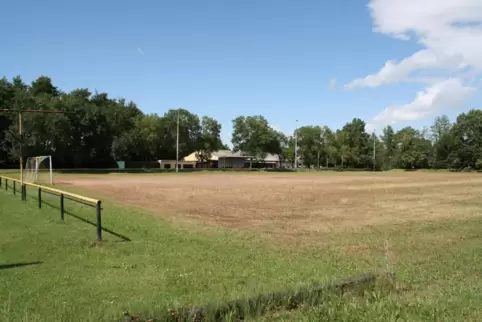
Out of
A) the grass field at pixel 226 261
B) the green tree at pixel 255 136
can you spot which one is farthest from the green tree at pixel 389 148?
the grass field at pixel 226 261

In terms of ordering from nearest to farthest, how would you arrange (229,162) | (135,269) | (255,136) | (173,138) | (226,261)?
(135,269), (226,261), (173,138), (255,136), (229,162)

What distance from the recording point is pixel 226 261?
Answer: 778 centimetres

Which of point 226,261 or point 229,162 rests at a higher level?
point 229,162

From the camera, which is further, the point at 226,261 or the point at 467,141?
the point at 467,141

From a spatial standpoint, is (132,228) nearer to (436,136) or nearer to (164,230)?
(164,230)

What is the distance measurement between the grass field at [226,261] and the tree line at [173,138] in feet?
171

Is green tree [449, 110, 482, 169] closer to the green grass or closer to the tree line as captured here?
the tree line

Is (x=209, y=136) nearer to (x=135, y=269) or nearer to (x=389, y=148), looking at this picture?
(x=389, y=148)

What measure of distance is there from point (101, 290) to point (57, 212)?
9.73 meters

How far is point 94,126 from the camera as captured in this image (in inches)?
2594

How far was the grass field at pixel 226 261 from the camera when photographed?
15.9 ft

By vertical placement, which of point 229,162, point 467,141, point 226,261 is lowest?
point 226,261

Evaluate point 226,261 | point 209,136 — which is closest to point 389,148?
point 209,136

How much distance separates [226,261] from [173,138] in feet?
275
